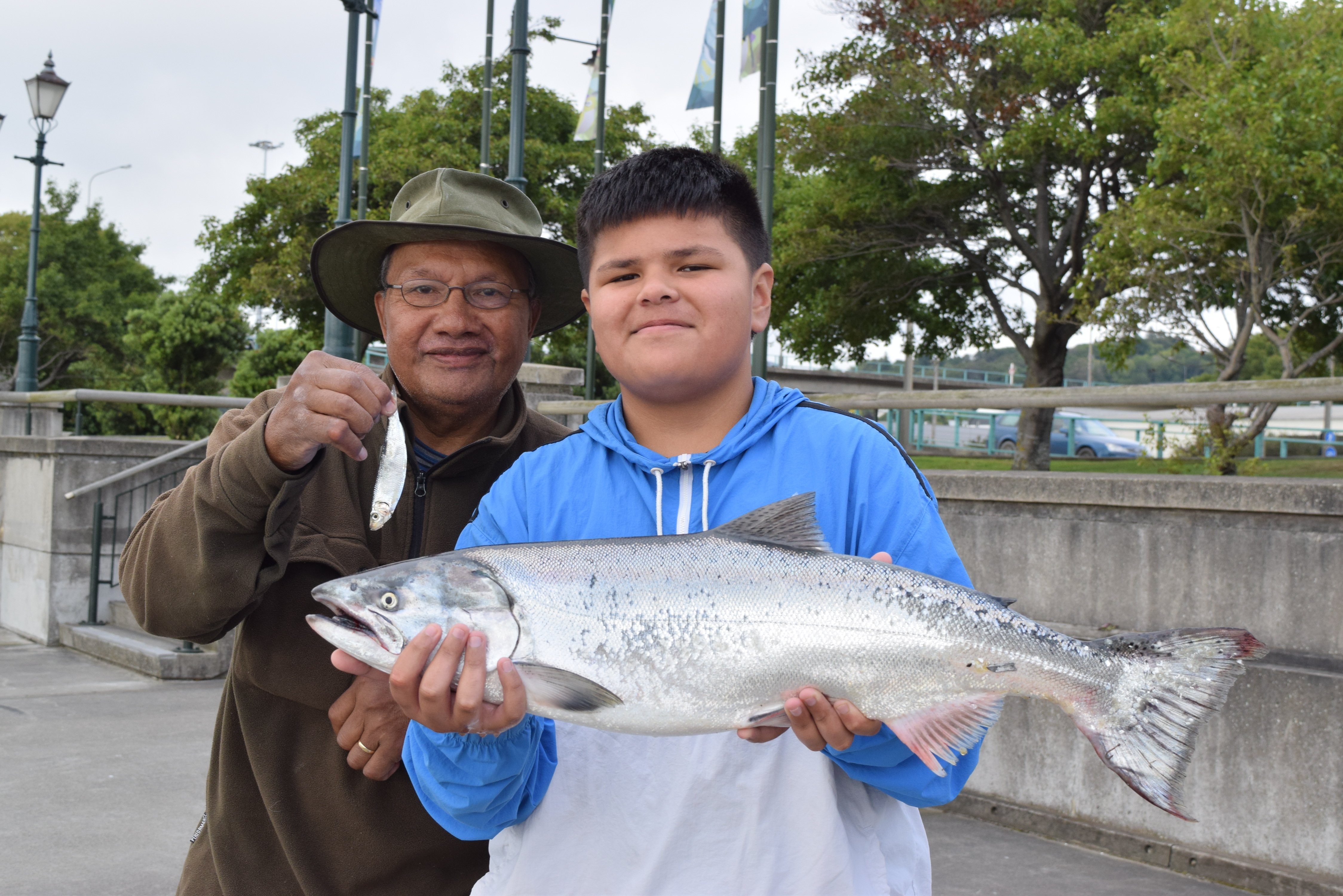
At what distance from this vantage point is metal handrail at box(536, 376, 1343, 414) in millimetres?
5312

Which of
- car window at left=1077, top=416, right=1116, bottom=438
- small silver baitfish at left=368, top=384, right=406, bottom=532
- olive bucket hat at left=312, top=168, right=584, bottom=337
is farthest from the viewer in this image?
car window at left=1077, top=416, right=1116, bottom=438

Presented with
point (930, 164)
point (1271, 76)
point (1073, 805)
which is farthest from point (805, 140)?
point (1073, 805)

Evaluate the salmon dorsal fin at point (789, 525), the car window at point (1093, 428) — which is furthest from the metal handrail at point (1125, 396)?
the car window at point (1093, 428)

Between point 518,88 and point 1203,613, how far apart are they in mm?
10122

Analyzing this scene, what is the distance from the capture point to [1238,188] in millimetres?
16406

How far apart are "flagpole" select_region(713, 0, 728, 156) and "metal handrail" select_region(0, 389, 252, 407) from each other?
27.3ft

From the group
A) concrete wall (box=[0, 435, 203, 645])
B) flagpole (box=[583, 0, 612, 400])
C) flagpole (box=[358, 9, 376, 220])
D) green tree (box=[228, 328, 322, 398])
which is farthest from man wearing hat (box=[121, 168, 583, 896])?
green tree (box=[228, 328, 322, 398])

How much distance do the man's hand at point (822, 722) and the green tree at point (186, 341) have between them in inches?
1090

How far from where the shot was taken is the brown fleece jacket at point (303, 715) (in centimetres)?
273

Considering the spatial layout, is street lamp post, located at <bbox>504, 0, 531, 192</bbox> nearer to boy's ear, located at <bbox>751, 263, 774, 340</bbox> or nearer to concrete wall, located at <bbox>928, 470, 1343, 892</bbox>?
concrete wall, located at <bbox>928, 470, 1343, 892</bbox>

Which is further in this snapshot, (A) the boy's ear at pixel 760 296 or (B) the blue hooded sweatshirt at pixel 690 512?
(A) the boy's ear at pixel 760 296

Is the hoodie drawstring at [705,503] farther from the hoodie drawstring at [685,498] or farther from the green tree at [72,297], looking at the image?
the green tree at [72,297]

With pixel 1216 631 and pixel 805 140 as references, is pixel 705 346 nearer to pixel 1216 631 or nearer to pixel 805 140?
pixel 1216 631

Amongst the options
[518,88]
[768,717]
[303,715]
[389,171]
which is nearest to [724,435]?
[768,717]
